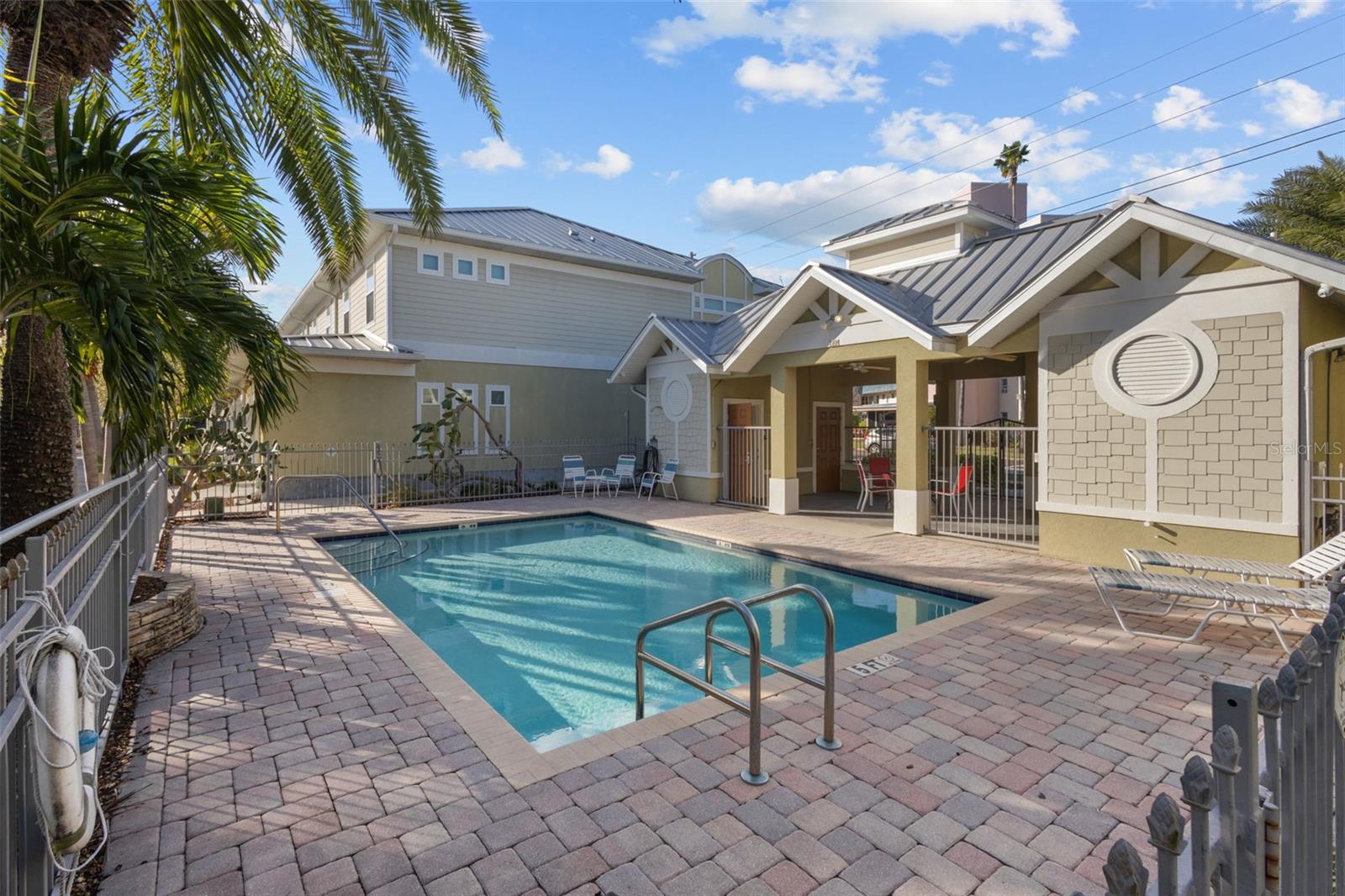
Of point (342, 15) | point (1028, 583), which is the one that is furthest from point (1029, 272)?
point (342, 15)

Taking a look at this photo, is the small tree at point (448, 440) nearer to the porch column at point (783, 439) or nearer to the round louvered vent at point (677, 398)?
the round louvered vent at point (677, 398)

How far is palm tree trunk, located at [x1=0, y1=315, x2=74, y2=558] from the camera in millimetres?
4656

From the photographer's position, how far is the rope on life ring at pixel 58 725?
2.25 metres

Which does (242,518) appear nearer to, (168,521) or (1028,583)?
(168,521)

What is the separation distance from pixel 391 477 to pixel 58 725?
49.1 feet

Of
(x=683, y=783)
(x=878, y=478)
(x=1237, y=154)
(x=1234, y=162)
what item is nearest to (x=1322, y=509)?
(x=683, y=783)

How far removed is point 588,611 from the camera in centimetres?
849

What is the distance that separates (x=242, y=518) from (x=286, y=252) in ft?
31.4

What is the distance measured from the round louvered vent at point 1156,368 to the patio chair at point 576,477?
1224 cm

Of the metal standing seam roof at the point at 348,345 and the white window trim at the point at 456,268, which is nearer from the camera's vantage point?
the metal standing seam roof at the point at 348,345

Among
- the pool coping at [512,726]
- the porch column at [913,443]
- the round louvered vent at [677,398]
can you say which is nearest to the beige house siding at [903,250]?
the round louvered vent at [677,398]

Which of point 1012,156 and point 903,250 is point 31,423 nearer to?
point 903,250

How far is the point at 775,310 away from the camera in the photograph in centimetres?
1327
